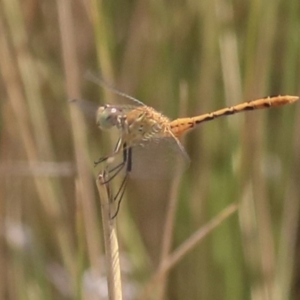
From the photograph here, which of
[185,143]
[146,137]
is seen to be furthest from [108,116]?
[185,143]

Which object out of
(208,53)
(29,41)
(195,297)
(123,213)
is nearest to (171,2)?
(208,53)

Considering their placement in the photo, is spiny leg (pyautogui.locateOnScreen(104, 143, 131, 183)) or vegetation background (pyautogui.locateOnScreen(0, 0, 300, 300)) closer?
spiny leg (pyautogui.locateOnScreen(104, 143, 131, 183))

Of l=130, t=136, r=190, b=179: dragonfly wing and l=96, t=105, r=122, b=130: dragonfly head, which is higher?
l=96, t=105, r=122, b=130: dragonfly head

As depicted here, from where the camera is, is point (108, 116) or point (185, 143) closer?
point (108, 116)

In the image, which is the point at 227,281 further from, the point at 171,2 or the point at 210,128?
the point at 171,2

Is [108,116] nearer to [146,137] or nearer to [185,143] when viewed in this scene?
[146,137]
